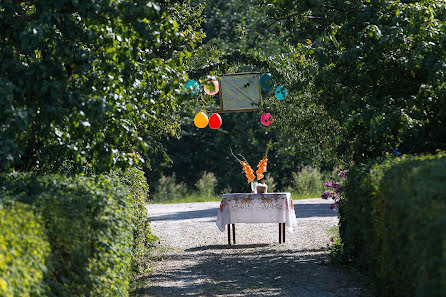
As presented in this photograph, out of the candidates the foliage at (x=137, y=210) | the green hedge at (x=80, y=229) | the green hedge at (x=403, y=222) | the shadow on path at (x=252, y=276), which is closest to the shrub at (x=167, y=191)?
the shadow on path at (x=252, y=276)

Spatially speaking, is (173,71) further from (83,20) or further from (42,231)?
(42,231)

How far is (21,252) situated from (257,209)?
8.72 meters

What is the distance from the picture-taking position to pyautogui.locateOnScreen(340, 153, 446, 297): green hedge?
3.58 meters

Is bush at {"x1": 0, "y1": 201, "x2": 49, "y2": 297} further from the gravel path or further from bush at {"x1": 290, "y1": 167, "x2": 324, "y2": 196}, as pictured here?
bush at {"x1": 290, "y1": 167, "x2": 324, "y2": 196}

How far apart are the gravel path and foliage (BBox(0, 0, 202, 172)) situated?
223 cm

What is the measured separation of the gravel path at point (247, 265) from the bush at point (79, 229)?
7.68 feet

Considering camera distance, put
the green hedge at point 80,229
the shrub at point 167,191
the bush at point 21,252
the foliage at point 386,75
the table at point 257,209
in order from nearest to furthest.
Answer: the bush at point 21,252
the green hedge at point 80,229
the foliage at point 386,75
the table at point 257,209
the shrub at point 167,191

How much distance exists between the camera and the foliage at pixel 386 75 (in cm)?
816

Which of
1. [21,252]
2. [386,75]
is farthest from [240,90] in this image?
[21,252]

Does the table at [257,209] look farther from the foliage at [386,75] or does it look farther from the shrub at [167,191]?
the shrub at [167,191]

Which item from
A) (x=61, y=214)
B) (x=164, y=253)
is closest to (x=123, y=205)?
(x=61, y=214)

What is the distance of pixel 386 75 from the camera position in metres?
8.74

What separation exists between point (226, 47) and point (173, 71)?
2336 cm

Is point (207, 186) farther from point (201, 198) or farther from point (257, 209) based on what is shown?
point (257, 209)
